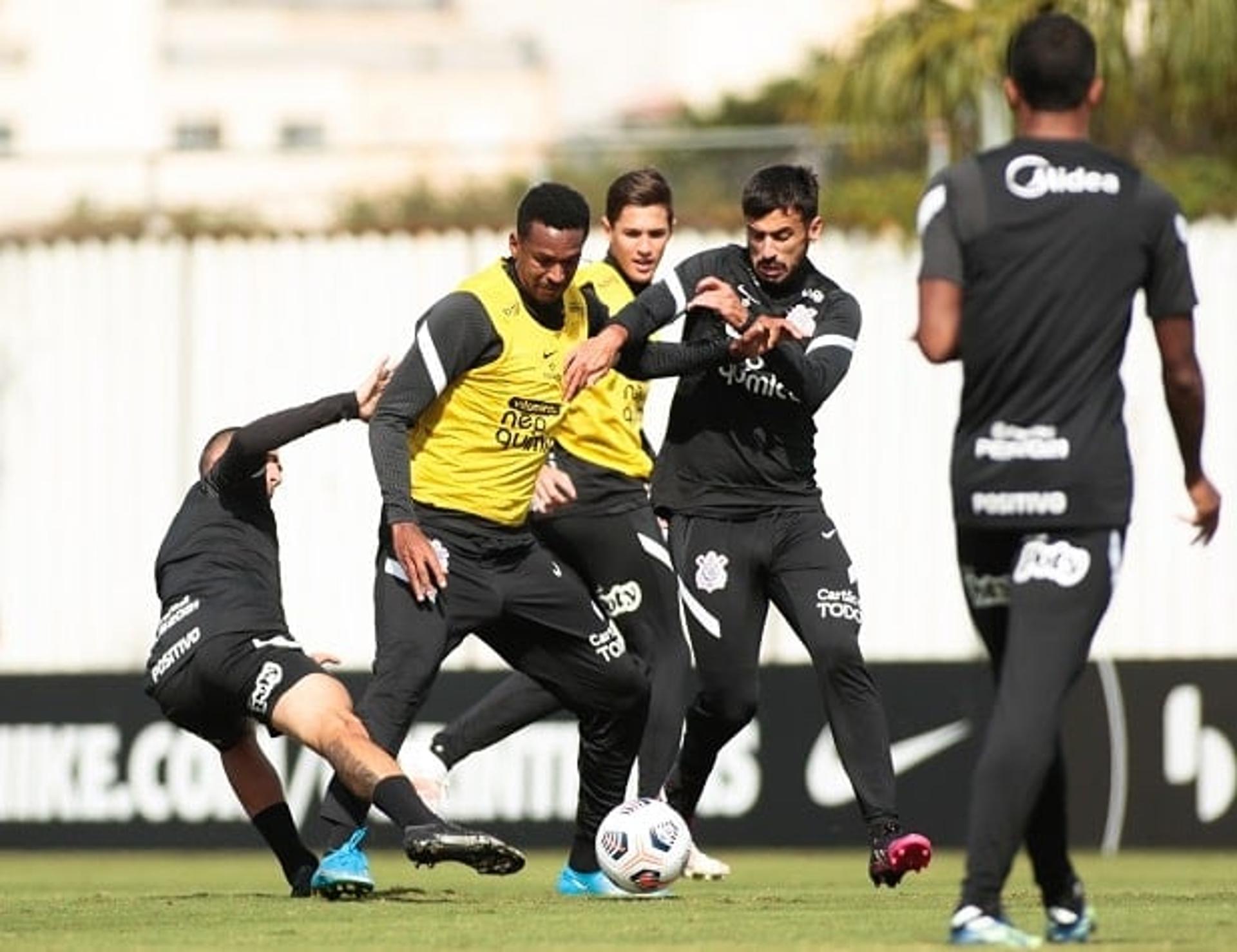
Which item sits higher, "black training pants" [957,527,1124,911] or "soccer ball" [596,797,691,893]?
"black training pants" [957,527,1124,911]

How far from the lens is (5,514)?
20.8m

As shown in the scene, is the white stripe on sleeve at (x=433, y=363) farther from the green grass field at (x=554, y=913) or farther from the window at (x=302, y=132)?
the window at (x=302, y=132)

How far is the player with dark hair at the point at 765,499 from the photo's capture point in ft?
34.8

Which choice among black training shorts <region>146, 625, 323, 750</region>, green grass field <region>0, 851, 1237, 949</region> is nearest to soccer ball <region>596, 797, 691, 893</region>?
green grass field <region>0, 851, 1237, 949</region>

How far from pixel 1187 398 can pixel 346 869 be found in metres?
3.63

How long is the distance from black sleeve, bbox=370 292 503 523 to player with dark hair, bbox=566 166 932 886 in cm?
50

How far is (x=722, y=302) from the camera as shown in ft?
33.1

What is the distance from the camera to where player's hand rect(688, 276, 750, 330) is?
396 inches

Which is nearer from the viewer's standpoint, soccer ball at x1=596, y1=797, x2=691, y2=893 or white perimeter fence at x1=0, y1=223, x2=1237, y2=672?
soccer ball at x1=596, y1=797, x2=691, y2=893

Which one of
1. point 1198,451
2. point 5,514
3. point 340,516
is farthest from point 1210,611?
point 1198,451

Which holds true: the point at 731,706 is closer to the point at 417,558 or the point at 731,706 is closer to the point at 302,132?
the point at 417,558

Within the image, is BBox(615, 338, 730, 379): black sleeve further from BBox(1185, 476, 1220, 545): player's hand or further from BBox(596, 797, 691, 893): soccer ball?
BBox(1185, 476, 1220, 545): player's hand

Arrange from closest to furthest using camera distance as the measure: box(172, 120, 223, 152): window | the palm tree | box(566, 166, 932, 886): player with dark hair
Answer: box(566, 166, 932, 886): player with dark hair → the palm tree → box(172, 120, 223, 152): window

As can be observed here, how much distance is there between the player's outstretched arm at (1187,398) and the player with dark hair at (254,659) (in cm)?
262
